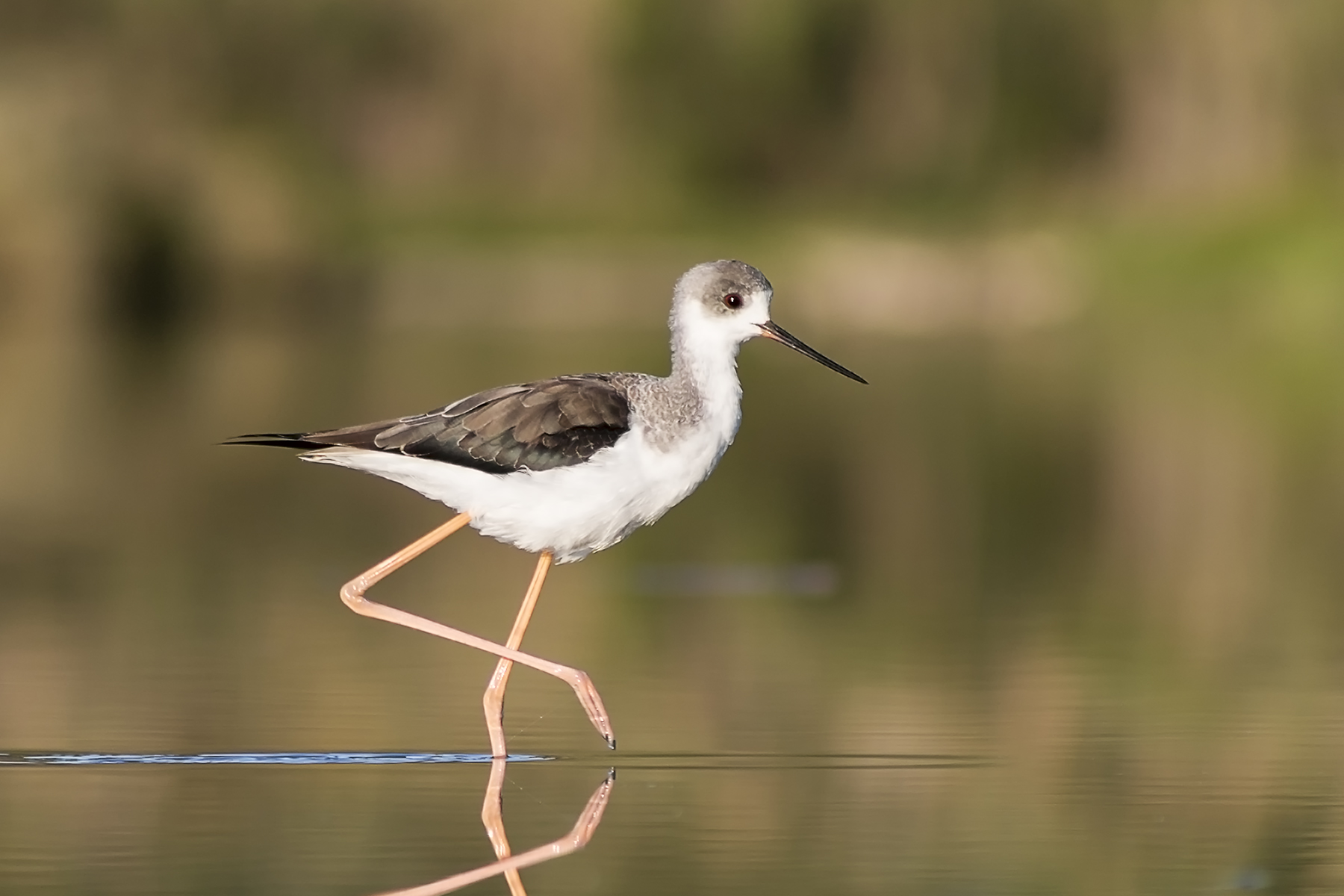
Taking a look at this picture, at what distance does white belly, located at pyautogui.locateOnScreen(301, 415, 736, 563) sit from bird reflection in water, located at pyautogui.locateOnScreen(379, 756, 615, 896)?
0.79 metres

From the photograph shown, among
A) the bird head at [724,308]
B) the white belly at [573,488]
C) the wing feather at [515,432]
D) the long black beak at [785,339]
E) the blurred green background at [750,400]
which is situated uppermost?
the bird head at [724,308]

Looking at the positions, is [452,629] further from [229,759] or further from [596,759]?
[229,759]

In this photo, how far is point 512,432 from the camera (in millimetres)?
6520

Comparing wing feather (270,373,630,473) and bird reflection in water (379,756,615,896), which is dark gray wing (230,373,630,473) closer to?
wing feather (270,373,630,473)

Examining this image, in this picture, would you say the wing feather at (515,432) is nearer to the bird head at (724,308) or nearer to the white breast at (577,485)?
the white breast at (577,485)

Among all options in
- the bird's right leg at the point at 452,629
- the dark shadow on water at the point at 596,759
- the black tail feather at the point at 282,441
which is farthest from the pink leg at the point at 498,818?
the black tail feather at the point at 282,441

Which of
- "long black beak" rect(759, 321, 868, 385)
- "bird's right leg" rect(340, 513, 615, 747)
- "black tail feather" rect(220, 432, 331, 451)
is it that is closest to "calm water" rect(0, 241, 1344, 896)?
"bird's right leg" rect(340, 513, 615, 747)

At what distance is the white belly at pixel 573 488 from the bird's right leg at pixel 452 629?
113 millimetres

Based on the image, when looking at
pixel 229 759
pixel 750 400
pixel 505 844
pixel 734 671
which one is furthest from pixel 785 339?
pixel 750 400

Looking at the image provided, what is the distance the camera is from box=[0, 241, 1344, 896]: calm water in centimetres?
497

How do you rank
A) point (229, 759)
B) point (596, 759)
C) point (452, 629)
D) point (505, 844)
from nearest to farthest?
point (505, 844) < point (229, 759) < point (596, 759) < point (452, 629)

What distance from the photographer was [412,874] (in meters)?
4.75

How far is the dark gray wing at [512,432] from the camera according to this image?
645 cm

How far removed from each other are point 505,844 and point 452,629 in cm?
172
